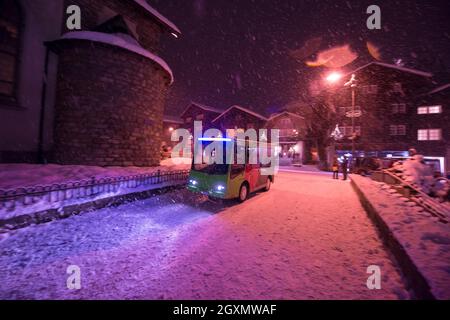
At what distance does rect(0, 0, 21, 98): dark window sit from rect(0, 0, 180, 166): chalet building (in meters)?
0.04

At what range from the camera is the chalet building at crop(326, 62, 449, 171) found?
26.4 meters

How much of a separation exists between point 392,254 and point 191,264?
3.92m

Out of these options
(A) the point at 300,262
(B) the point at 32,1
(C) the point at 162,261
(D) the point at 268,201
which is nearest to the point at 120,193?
(C) the point at 162,261

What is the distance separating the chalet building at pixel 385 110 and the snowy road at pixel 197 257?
2625cm

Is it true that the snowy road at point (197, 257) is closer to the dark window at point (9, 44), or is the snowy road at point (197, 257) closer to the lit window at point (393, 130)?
the dark window at point (9, 44)

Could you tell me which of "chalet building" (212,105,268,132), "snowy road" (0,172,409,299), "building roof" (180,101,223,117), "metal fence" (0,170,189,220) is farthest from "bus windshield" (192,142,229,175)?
"building roof" (180,101,223,117)

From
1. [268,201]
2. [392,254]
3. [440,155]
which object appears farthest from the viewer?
[440,155]

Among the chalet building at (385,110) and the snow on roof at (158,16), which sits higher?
the snow on roof at (158,16)

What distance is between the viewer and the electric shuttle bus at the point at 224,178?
7598 millimetres

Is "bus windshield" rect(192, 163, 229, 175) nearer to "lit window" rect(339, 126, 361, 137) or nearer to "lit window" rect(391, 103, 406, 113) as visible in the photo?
"lit window" rect(339, 126, 361, 137)

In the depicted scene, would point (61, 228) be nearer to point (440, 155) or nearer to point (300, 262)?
point (300, 262)

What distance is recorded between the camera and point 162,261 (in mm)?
3805

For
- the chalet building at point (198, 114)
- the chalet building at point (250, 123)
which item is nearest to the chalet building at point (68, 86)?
the chalet building at point (250, 123)
